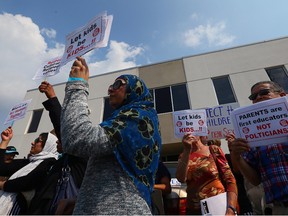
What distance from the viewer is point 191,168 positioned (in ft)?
7.57

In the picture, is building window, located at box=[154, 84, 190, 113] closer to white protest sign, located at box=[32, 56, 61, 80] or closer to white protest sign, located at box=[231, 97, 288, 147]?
white protest sign, located at box=[32, 56, 61, 80]

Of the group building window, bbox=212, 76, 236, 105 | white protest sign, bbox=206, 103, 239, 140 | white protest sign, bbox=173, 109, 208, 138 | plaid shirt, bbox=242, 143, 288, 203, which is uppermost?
building window, bbox=212, 76, 236, 105

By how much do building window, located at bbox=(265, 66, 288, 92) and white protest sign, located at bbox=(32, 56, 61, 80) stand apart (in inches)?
355

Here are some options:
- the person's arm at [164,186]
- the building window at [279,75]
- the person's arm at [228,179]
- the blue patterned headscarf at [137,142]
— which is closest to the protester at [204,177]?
the person's arm at [228,179]

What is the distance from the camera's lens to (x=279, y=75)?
904cm

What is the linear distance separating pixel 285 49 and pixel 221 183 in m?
9.87

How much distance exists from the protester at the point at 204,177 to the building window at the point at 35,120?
1119cm

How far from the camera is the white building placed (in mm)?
9062

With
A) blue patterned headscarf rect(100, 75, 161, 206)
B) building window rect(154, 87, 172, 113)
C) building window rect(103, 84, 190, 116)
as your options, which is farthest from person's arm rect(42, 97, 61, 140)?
building window rect(154, 87, 172, 113)

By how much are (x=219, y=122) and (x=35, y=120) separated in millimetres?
11241

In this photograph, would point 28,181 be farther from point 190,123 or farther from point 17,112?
point 17,112

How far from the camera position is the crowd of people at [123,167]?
98 centimetres

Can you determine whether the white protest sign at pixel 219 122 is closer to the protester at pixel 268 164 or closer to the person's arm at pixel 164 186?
the person's arm at pixel 164 186

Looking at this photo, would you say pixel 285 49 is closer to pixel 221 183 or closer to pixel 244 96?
pixel 244 96
